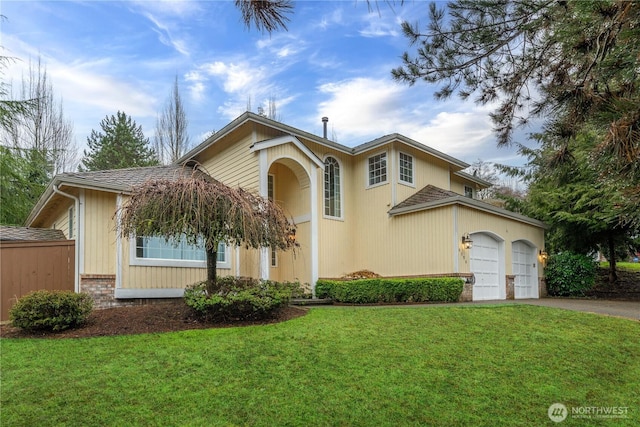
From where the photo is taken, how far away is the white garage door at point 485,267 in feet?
41.2

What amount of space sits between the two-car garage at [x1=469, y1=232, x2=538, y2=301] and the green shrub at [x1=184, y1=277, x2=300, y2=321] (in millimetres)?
6983

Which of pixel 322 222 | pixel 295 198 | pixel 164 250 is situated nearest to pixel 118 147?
pixel 295 198

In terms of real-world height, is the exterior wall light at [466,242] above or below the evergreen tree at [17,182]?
below

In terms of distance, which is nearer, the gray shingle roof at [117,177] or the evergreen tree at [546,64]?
the evergreen tree at [546,64]

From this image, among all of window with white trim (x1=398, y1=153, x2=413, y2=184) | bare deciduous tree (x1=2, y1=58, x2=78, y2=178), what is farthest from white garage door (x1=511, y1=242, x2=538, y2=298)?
bare deciduous tree (x1=2, y1=58, x2=78, y2=178)

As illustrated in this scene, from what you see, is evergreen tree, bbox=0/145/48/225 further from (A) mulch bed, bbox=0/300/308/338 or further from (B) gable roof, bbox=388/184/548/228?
(B) gable roof, bbox=388/184/548/228

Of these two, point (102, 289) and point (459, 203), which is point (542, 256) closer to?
point (459, 203)

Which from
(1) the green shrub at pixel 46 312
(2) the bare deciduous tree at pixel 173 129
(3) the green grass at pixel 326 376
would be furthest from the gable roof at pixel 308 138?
(2) the bare deciduous tree at pixel 173 129

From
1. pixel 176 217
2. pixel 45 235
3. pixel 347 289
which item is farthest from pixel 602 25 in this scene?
pixel 45 235

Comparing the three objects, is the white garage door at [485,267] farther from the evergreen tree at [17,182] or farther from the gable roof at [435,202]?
the evergreen tree at [17,182]

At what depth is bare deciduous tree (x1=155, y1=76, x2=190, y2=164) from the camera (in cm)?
2461

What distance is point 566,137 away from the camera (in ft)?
16.1

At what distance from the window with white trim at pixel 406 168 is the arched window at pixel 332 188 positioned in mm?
2185

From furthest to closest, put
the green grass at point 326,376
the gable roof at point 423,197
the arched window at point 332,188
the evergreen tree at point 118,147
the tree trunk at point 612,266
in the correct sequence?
the evergreen tree at point 118,147 → the tree trunk at point 612,266 → the arched window at point 332,188 → the gable roof at point 423,197 → the green grass at point 326,376
